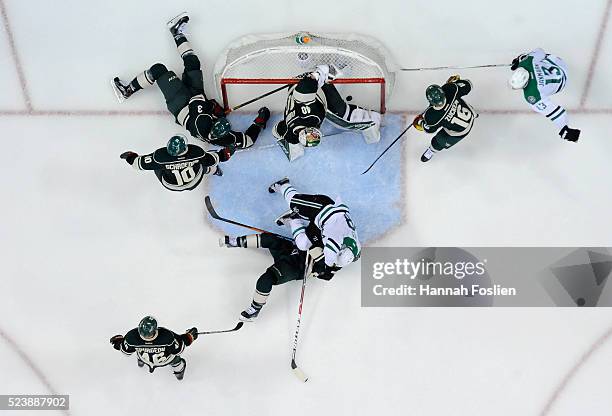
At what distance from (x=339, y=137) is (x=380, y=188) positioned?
505mm

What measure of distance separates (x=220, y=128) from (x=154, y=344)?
1568 mm

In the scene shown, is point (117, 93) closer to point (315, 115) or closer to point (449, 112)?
point (315, 115)

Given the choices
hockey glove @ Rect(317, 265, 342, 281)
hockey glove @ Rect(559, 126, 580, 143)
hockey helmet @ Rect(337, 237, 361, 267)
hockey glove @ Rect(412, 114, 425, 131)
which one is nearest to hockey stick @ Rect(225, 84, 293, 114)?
hockey glove @ Rect(412, 114, 425, 131)

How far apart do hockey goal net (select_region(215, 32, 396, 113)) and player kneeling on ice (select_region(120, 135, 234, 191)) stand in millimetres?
654

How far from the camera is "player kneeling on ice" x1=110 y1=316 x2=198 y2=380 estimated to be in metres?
4.68

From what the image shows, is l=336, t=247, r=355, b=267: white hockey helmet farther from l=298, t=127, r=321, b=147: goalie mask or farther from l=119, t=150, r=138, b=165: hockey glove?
l=119, t=150, r=138, b=165: hockey glove

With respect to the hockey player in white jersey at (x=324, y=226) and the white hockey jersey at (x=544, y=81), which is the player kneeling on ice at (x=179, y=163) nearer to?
the hockey player in white jersey at (x=324, y=226)

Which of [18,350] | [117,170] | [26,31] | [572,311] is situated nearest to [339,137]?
[117,170]

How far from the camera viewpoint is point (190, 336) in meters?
4.97

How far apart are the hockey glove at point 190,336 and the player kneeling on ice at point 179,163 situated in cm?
104

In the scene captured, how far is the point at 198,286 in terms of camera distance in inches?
211

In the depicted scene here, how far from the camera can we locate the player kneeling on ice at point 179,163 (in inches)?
183

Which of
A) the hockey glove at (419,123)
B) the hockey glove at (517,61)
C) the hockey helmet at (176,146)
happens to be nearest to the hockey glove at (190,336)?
the hockey helmet at (176,146)

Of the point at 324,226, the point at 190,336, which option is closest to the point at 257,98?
the point at 324,226
